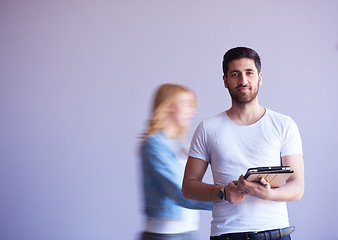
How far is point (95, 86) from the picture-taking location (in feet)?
14.2

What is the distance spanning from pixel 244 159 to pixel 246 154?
2 cm

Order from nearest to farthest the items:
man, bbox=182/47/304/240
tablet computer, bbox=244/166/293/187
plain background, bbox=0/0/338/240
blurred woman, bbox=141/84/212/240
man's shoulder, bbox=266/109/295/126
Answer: tablet computer, bbox=244/166/293/187
man, bbox=182/47/304/240
man's shoulder, bbox=266/109/295/126
blurred woman, bbox=141/84/212/240
plain background, bbox=0/0/338/240

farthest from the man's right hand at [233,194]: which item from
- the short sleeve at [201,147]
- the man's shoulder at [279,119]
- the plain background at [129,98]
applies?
the plain background at [129,98]

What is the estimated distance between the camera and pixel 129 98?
14.1 ft

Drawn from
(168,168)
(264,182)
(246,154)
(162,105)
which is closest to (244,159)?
(246,154)

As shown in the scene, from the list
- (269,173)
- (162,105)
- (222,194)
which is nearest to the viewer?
(269,173)

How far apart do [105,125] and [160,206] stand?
240 cm

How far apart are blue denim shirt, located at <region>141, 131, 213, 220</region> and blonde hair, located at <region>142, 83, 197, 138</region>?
0.14 ft

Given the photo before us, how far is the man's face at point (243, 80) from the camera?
5.92ft

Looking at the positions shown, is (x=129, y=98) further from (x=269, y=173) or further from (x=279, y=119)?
Result: (x=269, y=173)

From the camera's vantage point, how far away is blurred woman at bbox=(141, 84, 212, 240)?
1967 mm

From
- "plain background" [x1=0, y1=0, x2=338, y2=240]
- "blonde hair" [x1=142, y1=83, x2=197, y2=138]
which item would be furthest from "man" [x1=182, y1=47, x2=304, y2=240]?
"plain background" [x1=0, y1=0, x2=338, y2=240]

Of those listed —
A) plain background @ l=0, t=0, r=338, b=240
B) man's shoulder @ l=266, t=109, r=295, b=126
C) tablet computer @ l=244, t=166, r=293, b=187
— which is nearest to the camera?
tablet computer @ l=244, t=166, r=293, b=187

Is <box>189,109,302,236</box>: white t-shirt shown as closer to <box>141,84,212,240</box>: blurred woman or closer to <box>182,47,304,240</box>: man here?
<box>182,47,304,240</box>: man
